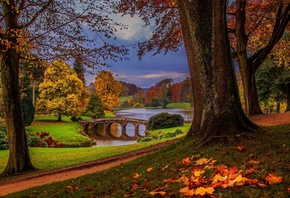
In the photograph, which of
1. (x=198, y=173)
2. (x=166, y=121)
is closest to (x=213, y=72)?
(x=198, y=173)

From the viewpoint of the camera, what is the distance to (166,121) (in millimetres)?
42625

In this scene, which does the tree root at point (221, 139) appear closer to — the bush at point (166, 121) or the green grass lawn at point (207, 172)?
the green grass lawn at point (207, 172)

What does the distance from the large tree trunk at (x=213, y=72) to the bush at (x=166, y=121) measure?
35938mm

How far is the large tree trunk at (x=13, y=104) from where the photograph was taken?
11.3 meters

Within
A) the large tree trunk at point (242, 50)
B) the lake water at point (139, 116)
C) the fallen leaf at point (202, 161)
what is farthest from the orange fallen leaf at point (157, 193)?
the lake water at point (139, 116)

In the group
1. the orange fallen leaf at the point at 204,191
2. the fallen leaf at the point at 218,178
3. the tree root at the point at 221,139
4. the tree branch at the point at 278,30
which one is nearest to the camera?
the orange fallen leaf at the point at 204,191

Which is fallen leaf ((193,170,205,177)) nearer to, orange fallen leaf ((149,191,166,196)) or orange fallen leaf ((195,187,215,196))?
orange fallen leaf ((149,191,166,196))

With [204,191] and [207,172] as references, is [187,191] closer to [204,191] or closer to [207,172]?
[204,191]

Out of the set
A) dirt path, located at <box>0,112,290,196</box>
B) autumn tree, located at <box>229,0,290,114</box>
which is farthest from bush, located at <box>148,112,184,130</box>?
dirt path, located at <box>0,112,290,196</box>

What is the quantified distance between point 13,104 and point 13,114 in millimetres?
387

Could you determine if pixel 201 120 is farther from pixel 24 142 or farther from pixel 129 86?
pixel 129 86

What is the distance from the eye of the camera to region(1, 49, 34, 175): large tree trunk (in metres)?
11.3

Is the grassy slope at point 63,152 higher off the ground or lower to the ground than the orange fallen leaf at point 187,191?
lower

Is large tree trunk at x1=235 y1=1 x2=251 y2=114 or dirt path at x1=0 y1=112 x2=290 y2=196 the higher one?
large tree trunk at x1=235 y1=1 x2=251 y2=114
